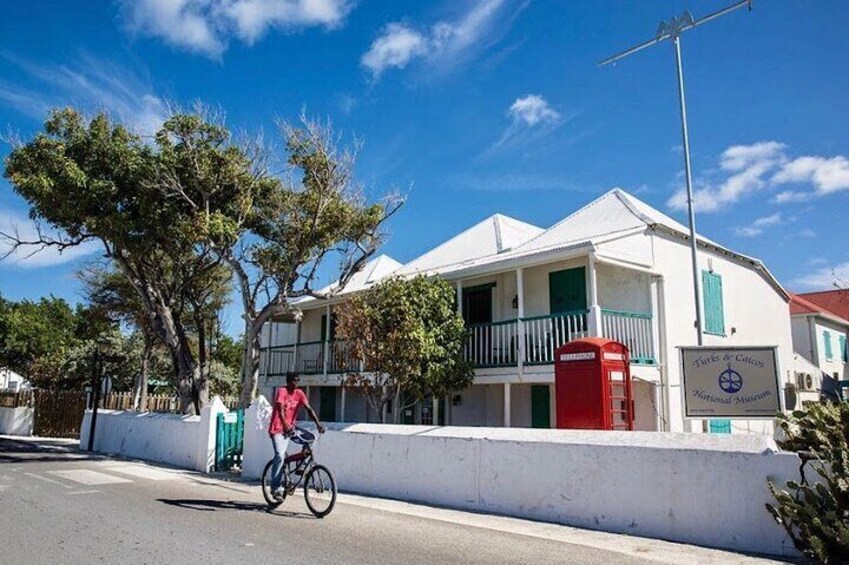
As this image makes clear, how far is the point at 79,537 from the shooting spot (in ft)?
22.8

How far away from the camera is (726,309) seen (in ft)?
56.3

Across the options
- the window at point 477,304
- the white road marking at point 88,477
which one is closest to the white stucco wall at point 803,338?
the window at point 477,304

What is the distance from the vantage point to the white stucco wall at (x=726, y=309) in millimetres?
14883

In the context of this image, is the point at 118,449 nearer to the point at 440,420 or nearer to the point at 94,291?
the point at 440,420

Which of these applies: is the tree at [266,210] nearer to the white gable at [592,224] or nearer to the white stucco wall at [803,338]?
the white gable at [592,224]

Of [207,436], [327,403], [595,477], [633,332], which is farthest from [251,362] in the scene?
[595,477]

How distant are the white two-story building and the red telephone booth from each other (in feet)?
6.02

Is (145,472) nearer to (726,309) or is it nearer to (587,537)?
(587,537)

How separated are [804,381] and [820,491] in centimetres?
1593

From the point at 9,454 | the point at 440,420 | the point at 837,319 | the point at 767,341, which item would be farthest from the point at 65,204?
the point at 837,319

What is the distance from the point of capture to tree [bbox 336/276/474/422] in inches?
526

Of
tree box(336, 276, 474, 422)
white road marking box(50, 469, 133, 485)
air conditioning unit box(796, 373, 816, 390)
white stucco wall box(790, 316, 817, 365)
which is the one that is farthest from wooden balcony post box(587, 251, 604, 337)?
white stucco wall box(790, 316, 817, 365)

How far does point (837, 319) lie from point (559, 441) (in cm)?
2475

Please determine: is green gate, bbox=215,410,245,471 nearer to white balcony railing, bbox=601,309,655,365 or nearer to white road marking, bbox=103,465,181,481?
white road marking, bbox=103,465,181,481
